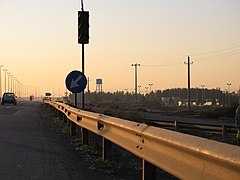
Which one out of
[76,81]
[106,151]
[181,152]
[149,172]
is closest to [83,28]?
[76,81]

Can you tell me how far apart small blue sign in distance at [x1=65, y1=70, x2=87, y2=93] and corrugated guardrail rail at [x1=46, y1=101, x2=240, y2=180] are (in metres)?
9.52

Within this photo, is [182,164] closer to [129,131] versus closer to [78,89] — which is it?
[129,131]

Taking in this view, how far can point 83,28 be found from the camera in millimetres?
17141

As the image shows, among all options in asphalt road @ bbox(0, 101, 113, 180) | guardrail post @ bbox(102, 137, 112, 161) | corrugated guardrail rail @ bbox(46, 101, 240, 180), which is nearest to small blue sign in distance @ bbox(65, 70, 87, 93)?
asphalt road @ bbox(0, 101, 113, 180)

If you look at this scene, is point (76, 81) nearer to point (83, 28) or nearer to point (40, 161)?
point (83, 28)

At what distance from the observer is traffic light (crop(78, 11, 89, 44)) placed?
56.1 ft

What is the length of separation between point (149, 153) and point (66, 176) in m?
2.47

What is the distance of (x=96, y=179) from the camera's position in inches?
328

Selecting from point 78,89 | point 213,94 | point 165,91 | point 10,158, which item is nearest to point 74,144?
point 10,158

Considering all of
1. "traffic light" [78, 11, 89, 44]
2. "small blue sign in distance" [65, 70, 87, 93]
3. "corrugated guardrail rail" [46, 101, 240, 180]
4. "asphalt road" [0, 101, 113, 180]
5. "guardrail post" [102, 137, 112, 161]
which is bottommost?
"asphalt road" [0, 101, 113, 180]

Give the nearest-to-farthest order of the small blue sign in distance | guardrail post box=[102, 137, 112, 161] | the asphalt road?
the asphalt road → guardrail post box=[102, 137, 112, 161] → the small blue sign in distance

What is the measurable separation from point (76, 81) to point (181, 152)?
43.8ft

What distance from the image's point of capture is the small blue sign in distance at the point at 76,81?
18.2 meters

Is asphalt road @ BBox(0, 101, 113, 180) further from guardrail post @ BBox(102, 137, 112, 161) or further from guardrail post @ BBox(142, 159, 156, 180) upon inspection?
guardrail post @ BBox(142, 159, 156, 180)
